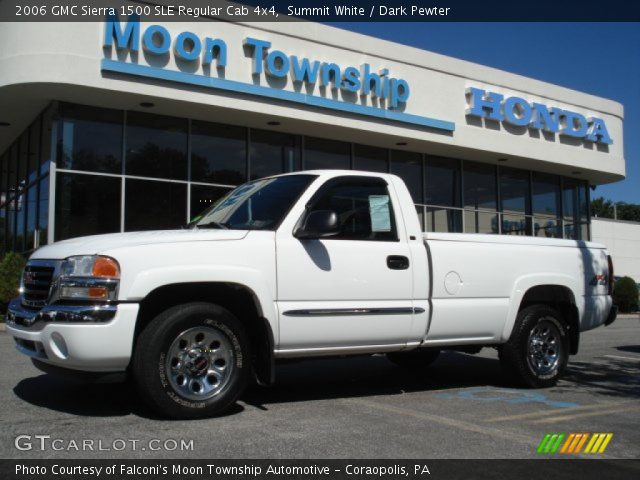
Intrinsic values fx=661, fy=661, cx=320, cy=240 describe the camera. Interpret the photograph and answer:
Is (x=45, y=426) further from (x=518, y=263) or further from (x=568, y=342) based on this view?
(x=568, y=342)

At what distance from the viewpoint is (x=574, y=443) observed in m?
4.68

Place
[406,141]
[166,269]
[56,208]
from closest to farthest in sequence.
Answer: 1. [166,269]
2. [56,208]
3. [406,141]

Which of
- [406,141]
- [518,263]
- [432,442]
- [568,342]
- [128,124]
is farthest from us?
[406,141]

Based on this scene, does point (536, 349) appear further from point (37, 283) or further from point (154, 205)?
point (154, 205)

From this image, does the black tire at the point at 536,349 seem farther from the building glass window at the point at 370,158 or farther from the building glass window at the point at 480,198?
the building glass window at the point at 480,198

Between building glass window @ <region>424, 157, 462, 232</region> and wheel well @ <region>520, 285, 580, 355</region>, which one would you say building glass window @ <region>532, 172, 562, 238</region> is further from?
wheel well @ <region>520, 285, 580, 355</region>

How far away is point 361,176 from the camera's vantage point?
622cm

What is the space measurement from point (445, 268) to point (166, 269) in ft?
8.84

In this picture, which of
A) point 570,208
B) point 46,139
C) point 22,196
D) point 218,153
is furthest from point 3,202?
point 570,208

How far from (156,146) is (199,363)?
484 inches

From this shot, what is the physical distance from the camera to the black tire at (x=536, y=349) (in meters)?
6.84

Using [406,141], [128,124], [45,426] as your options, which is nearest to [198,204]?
[128,124]

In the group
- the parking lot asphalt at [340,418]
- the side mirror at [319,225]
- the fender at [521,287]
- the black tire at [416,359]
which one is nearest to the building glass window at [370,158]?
the black tire at [416,359]

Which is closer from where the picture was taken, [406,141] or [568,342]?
[568,342]
